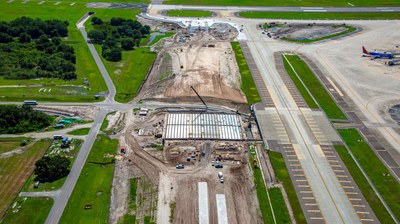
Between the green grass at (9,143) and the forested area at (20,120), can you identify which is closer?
the green grass at (9,143)

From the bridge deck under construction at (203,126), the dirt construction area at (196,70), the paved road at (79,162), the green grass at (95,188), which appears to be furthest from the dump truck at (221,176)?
the dirt construction area at (196,70)

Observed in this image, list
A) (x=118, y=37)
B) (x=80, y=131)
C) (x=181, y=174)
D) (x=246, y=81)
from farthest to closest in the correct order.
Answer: (x=118, y=37)
(x=246, y=81)
(x=80, y=131)
(x=181, y=174)

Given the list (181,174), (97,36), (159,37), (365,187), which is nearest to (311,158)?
(365,187)

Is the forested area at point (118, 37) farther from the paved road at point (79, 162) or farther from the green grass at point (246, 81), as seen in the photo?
the green grass at point (246, 81)

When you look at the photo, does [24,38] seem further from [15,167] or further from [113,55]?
[15,167]

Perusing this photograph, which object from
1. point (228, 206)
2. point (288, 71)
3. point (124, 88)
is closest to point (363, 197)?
point (228, 206)

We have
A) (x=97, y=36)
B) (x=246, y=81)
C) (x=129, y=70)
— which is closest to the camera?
(x=246, y=81)

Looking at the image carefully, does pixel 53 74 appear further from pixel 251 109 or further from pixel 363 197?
pixel 363 197
